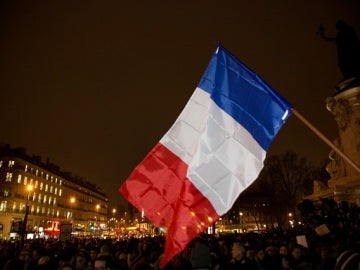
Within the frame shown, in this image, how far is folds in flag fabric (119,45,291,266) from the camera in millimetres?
5887

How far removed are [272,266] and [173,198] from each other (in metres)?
3.47

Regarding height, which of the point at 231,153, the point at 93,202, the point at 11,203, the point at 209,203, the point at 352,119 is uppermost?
the point at 93,202

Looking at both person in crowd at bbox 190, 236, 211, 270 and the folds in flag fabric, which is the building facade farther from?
the folds in flag fabric

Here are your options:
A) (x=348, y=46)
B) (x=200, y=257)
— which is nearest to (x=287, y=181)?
(x=348, y=46)

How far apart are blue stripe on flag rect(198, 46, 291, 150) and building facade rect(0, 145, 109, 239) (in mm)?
46891

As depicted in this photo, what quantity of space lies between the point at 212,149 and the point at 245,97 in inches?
48.0

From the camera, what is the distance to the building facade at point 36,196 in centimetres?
7769

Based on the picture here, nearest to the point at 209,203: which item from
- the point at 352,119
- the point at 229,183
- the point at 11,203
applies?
the point at 229,183

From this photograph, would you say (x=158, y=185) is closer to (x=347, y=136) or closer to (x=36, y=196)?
(x=347, y=136)

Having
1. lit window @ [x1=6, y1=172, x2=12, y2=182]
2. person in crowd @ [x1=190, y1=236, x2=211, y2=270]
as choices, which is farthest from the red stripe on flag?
lit window @ [x1=6, y1=172, x2=12, y2=182]

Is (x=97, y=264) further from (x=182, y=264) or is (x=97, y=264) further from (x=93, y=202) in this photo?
(x=93, y=202)

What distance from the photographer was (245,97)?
6668 mm

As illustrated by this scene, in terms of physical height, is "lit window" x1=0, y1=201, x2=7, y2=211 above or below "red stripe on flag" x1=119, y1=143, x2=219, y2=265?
above

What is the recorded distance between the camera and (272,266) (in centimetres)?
853
